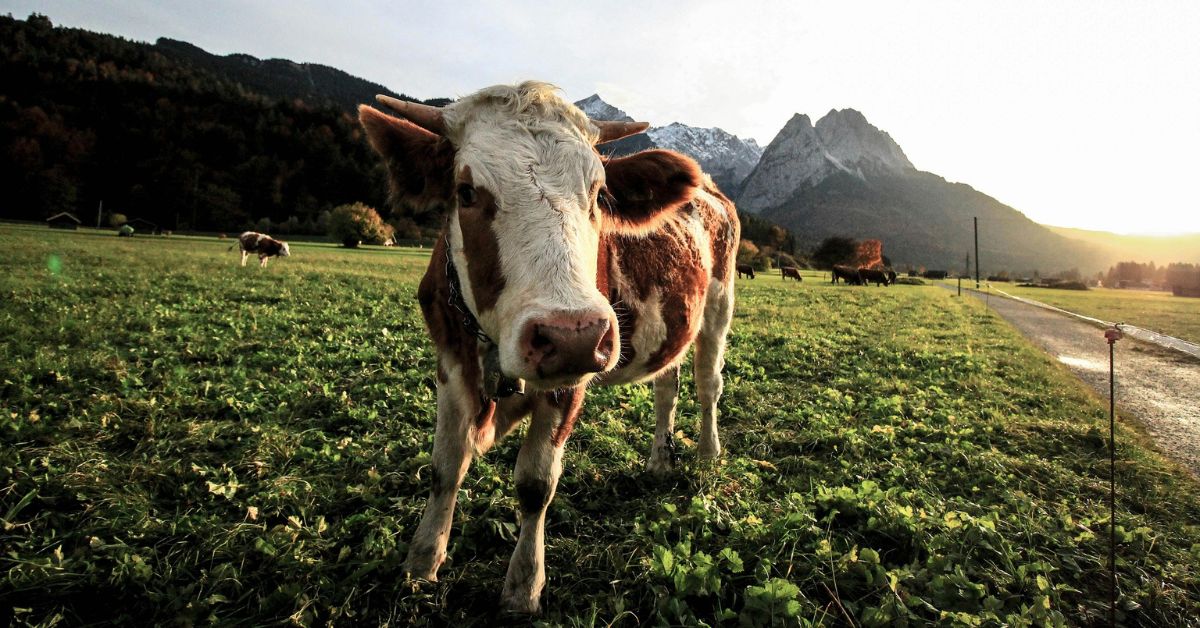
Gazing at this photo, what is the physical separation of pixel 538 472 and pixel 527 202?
5.18ft

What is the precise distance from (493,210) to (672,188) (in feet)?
4.88

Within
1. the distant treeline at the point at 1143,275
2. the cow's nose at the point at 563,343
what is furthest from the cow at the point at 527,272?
the distant treeline at the point at 1143,275

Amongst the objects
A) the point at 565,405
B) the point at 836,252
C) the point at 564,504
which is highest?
the point at 836,252

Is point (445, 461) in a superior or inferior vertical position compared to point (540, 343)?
inferior

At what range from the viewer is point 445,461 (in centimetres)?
316

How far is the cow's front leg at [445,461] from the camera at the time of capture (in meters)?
3.04

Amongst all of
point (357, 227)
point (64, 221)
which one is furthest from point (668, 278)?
point (64, 221)

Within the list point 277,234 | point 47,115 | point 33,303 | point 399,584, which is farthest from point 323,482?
point 47,115

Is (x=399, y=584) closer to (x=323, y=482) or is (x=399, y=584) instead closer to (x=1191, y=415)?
(x=323, y=482)

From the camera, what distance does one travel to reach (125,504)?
10.4 feet

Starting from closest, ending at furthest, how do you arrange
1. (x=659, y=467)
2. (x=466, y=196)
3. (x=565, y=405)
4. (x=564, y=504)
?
(x=466, y=196) → (x=565, y=405) → (x=564, y=504) → (x=659, y=467)

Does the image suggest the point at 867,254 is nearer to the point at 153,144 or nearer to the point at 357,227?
the point at 357,227

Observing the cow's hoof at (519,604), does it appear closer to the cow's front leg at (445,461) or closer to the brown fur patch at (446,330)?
the cow's front leg at (445,461)

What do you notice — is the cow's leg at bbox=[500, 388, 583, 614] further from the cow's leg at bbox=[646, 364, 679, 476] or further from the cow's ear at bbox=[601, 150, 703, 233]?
the cow's leg at bbox=[646, 364, 679, 476]
